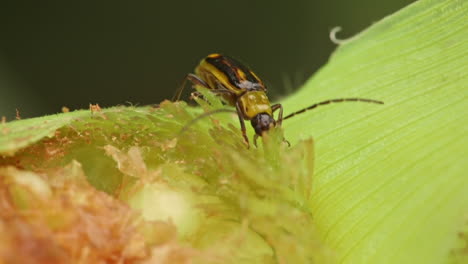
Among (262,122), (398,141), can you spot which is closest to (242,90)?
(262,122)

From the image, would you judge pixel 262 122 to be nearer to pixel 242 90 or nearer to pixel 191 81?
pixel 242 90

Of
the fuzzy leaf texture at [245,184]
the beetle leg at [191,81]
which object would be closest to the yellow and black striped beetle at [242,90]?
the beetle leg at [191,81]

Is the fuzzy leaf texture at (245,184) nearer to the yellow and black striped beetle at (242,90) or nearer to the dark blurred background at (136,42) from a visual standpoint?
the yellow and black striped beetle at (242,90)

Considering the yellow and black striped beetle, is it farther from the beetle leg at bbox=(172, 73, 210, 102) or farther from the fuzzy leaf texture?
the fuzzy leaf texture

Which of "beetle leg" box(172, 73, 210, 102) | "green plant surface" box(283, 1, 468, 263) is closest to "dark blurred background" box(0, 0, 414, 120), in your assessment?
"beetle leg" box(172, 73, 210, 102)

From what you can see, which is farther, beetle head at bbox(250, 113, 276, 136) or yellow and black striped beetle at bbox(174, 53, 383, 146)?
yellow and black striped beetle at bbox(174, 53, 383, 146)
